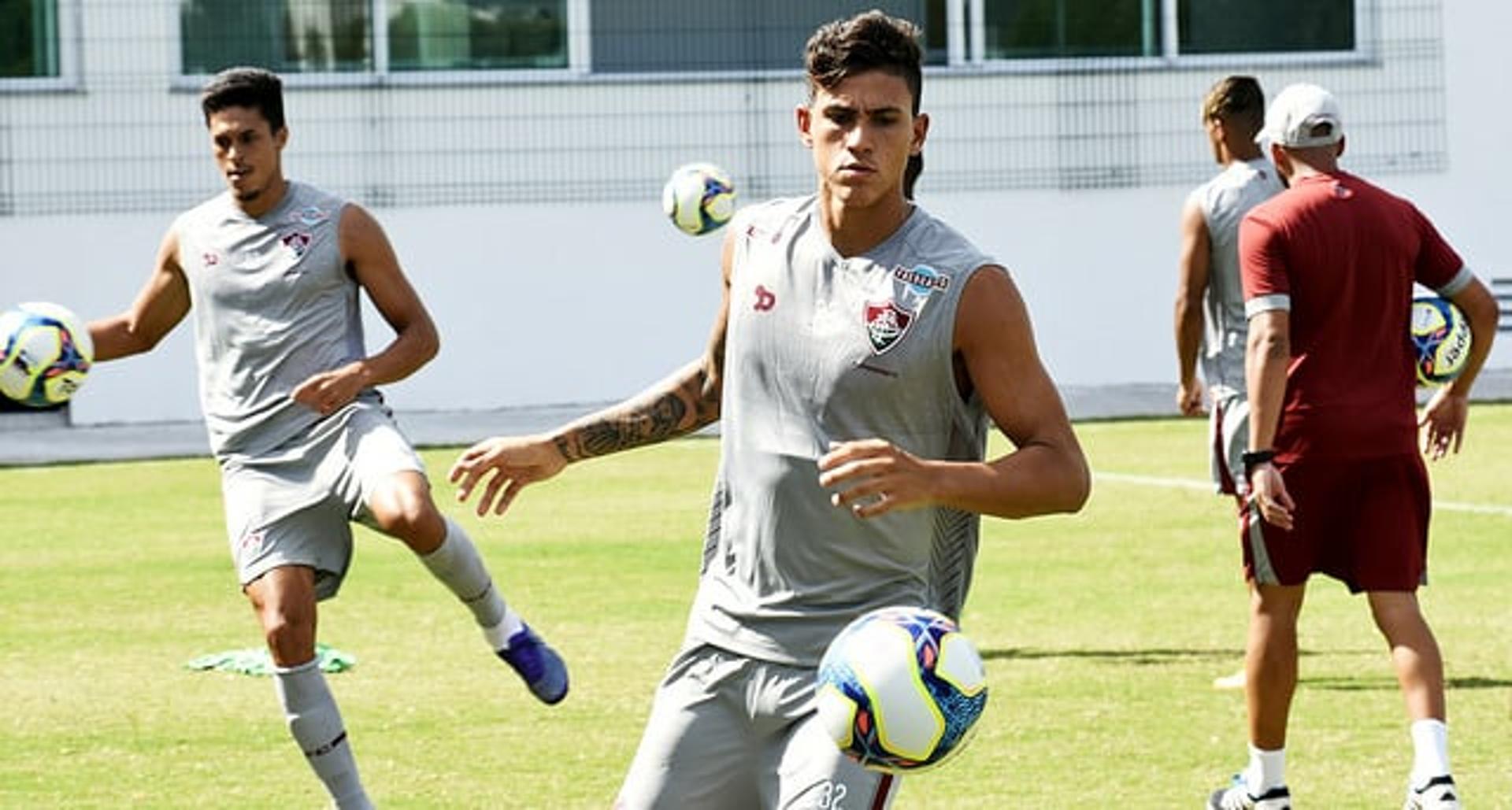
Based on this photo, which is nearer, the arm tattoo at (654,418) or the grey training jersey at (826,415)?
the grey training jersey at (826,415)

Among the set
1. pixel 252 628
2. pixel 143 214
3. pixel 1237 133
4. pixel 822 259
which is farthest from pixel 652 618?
pixel 143 214

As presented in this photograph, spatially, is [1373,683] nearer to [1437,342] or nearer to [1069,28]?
[1437,342]

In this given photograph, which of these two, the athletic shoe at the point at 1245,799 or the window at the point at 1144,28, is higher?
the window at the point at 1144,28

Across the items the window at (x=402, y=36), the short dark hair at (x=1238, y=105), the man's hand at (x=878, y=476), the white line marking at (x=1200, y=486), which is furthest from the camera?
the window at (x=402, y=36)

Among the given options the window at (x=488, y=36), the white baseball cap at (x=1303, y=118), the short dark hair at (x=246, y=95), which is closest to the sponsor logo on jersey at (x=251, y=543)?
the short dark hair at (x=246, y=95)

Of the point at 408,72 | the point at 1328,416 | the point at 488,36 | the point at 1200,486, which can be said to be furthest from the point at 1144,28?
the point at 1328,416

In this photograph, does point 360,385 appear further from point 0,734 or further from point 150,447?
point 150,447

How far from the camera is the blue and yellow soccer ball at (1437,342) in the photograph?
9789mm

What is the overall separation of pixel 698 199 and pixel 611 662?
6463mm

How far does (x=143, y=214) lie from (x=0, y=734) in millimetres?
17309

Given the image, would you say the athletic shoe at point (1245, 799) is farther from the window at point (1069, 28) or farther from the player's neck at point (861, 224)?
the window at point (1069, 28)

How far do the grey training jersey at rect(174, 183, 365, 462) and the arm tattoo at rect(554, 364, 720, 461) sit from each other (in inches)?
142

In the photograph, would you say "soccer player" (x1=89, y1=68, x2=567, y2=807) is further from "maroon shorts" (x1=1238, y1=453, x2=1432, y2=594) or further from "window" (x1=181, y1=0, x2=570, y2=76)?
"window" (x1=181, y1=0, x2=570, y2=76)

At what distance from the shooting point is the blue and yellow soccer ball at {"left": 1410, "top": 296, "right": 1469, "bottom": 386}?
32.1ft
